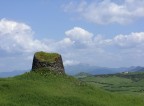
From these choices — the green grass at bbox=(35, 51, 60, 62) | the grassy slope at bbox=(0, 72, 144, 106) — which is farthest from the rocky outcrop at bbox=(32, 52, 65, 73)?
the grassy slope at bbox=(0, 72, 144, 106)

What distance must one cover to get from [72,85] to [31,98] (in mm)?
8552

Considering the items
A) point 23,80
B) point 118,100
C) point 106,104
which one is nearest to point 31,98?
point 23,80

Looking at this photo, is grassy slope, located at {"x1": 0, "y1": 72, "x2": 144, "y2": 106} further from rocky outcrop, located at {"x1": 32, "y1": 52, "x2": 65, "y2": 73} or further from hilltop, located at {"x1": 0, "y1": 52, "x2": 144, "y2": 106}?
rocky outcrop, located at {"x1": 32, "y1": 52, "x2": 65, "y2": 73}

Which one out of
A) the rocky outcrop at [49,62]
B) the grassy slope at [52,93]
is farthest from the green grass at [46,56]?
the grassy slope at [52,93]

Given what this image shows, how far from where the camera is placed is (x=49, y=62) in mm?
53156

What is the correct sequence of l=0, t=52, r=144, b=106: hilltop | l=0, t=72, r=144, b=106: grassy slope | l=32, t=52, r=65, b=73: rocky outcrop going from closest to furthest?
l=0, t=72, r=144, b=106: grassy slope < l=0, t=52, r=144, b=106: hilltop < l=32, t=52, r=65, b=73: rocky outcrop

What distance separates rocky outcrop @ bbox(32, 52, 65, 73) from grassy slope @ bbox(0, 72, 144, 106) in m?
1.23

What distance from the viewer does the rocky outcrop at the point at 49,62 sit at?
5331cm

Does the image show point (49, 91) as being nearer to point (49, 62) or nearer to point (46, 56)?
point (49, 62)

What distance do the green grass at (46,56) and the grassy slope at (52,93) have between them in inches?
89.4

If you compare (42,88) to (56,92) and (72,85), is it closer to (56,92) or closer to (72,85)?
(56,92)

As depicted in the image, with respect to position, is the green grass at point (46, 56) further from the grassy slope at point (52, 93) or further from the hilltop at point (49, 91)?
the grassy slope at point (52, 93)

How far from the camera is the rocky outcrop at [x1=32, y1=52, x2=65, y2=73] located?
53.3 meters

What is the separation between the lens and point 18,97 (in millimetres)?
45031
